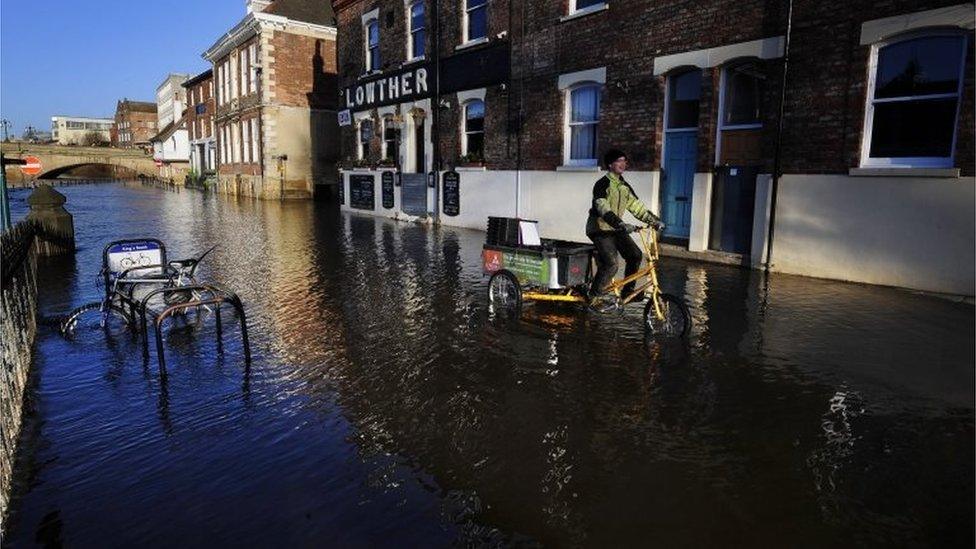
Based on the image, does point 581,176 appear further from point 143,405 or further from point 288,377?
point 143,405

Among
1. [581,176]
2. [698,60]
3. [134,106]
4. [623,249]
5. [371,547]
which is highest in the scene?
[134,106]

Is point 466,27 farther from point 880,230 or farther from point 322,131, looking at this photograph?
point 322,131

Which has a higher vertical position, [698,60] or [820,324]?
[698,60]

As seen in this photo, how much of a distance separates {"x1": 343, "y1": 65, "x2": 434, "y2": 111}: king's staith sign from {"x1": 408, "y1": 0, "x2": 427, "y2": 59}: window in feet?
2.06

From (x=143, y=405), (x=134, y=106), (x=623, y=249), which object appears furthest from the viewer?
(x=134, y=106)

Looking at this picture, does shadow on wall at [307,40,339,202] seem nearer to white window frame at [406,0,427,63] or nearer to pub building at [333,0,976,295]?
white window frame at [406,0,427,63]

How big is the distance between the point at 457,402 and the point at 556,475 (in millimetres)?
1390

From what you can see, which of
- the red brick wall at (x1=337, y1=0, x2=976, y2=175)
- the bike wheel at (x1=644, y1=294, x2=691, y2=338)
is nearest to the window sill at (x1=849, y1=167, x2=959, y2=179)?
the red brick wall at (x1=337, y1=0, x2=976, y2=175)

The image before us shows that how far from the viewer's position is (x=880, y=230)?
9617 millimetres

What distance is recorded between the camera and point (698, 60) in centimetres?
1203

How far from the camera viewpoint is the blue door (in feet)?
41.5

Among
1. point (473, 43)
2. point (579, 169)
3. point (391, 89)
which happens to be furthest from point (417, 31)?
→ point (579, 169)

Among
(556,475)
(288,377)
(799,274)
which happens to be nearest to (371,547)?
(556,475)

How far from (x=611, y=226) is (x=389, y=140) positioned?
1670cm
